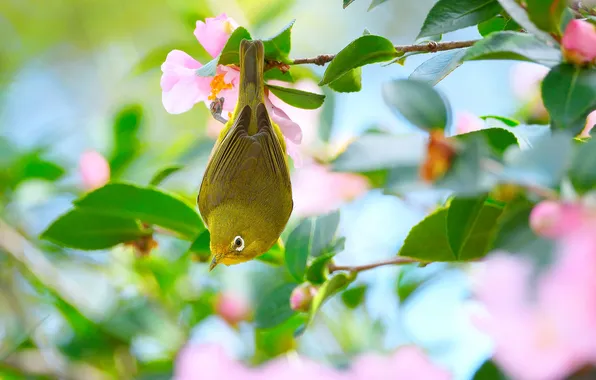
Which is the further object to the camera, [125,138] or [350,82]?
[125,138]

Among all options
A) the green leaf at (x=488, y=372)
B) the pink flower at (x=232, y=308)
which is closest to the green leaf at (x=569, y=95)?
the green leaf at (x=488, y=372)

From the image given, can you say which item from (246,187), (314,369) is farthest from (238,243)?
(314,369)

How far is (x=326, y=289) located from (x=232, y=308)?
0.84 m

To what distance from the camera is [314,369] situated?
2.44ft

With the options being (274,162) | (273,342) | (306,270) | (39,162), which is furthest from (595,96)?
(39,162)

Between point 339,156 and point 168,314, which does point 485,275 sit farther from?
point 168,314

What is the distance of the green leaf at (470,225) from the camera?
76cm

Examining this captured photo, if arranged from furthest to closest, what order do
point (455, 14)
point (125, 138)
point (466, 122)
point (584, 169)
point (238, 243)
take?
point (125, 138), point (238, 243), point (466, 122), point (455, 14), point (584, 169)

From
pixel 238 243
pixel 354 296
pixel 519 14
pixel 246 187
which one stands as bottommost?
pixel 354 296

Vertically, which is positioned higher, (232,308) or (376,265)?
(376,265)

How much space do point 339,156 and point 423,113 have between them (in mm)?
88

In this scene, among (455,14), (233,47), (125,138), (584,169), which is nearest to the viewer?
(584,169)

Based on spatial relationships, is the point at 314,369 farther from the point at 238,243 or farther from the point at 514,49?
the point at 238,243

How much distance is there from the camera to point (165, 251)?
2.06 m
